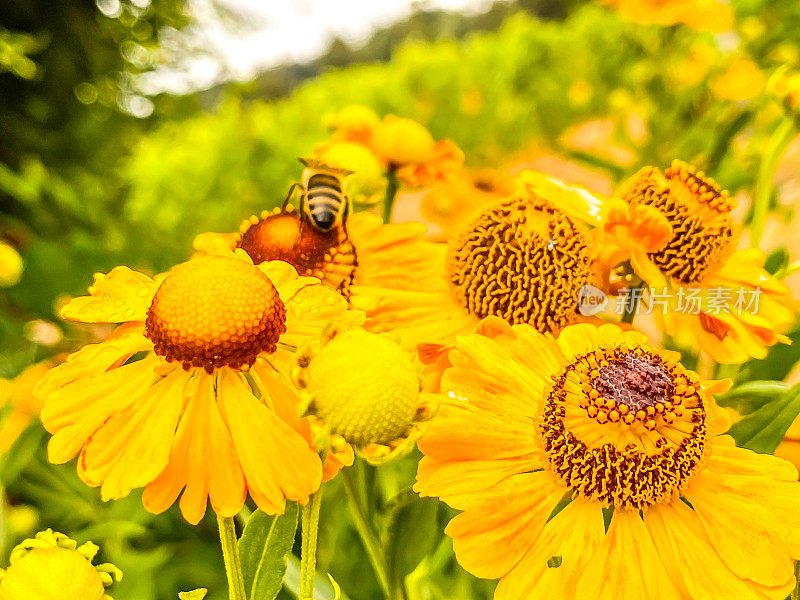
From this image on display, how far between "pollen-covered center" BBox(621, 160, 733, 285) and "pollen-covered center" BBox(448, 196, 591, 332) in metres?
0.05

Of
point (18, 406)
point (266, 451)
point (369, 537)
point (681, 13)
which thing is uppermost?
point (681, 13)

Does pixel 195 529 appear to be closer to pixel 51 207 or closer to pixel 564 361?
pixel 564 361

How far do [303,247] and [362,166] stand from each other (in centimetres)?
18

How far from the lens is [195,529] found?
0.93 metres

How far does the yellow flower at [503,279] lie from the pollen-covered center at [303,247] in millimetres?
19

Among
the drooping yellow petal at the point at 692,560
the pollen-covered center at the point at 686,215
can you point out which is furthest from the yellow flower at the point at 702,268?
the drooping yellow petal at the point at 692,560

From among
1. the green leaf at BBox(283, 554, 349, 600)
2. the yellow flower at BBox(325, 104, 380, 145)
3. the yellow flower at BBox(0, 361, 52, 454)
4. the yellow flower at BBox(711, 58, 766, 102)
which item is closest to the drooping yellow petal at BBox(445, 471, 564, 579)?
the green leaf at BBox(283, 554, 349, 600)

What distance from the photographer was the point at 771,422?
0.39 meters

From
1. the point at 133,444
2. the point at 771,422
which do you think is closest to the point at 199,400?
the point at 133,444

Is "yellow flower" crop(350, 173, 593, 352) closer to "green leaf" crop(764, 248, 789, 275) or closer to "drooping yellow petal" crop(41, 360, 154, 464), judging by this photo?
"drooping yellow petal" crop(41, 360, 154, 464)

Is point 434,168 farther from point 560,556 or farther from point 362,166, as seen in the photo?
point 560,556

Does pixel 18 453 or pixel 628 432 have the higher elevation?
pixel 628 432

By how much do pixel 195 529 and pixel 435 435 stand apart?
0.70m

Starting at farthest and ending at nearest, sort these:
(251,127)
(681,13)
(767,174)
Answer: (251,127) < (681,13) < (767,174)
